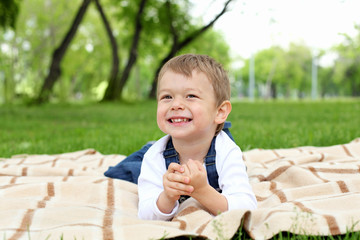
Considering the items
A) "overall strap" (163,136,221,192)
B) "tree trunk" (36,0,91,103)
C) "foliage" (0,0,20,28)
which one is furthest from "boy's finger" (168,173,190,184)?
"tree trunk" (36,0,91,103)

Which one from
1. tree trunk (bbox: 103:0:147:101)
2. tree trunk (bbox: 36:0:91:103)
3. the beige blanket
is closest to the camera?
the beige blanket

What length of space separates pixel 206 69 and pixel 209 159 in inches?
21.2

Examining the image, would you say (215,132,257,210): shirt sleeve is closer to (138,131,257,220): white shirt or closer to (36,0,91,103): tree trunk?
(138,131,257,220): white shirt

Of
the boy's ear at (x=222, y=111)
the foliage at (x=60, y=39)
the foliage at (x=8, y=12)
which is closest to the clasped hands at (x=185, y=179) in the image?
the boy's ear at (x=222, y=111)

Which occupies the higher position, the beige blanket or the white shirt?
the white shirt

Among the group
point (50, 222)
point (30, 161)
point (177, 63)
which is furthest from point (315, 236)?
point (30, 161)

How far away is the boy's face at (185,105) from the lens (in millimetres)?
2100

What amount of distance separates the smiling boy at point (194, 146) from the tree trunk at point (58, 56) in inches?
501

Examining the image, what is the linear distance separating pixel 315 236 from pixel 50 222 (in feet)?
4.37

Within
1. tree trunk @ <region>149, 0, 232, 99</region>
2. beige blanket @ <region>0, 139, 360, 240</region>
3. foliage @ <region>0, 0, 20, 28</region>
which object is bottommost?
beige blanket @ <region>0, 139, 360, 240</region>

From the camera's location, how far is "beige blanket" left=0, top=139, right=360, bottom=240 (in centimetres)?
181

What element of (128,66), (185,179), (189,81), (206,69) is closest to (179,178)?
(185,179)

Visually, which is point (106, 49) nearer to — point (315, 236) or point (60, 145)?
point (60, 145)

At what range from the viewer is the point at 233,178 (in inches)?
84.7
